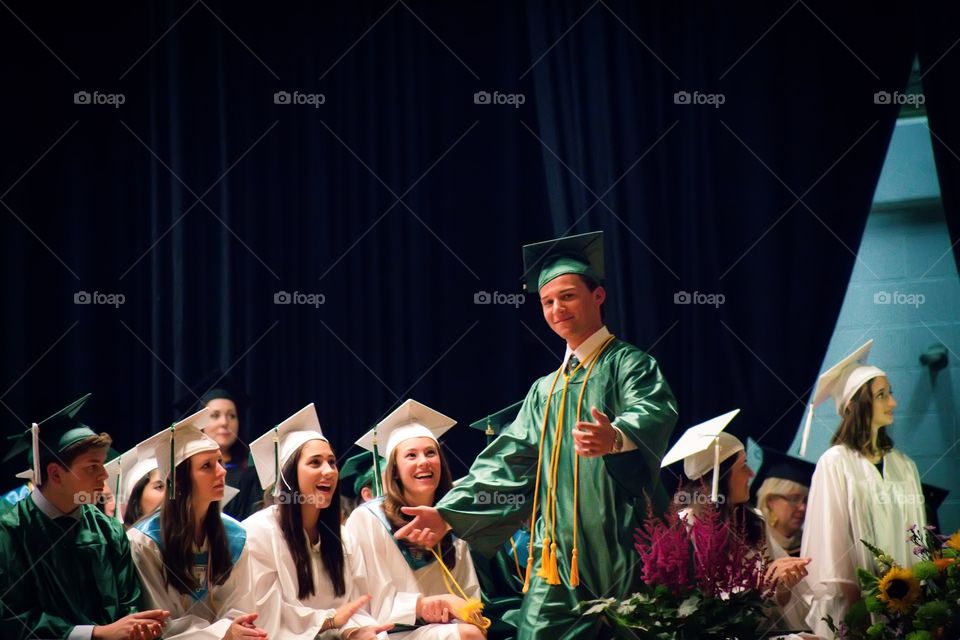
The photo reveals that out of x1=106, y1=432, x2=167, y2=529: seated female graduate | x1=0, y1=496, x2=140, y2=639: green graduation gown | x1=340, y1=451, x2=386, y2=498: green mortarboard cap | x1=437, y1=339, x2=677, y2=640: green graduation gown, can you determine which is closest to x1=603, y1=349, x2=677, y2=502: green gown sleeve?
x1=437, y1=339, x2=677, y2=640: green graduation gown

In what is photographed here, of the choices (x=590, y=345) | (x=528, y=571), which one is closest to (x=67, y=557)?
(x=528, y=571)

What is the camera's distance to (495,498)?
257 inches

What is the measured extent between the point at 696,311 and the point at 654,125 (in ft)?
3.59

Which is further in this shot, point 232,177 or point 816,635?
point 232,177

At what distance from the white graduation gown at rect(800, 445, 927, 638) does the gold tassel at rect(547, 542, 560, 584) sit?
1.32 m

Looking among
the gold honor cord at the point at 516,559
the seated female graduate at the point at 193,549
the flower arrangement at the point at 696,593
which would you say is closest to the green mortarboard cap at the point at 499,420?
the gold honor cord at the point at 516,559

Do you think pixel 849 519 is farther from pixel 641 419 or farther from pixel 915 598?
pixel 641 419

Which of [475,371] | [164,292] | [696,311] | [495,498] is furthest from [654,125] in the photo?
[164,292]

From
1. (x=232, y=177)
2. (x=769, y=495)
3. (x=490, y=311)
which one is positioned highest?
(x=232, y=177)

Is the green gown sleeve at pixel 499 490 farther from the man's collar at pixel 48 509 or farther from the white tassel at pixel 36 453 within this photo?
the white tassel at pixel 36 453

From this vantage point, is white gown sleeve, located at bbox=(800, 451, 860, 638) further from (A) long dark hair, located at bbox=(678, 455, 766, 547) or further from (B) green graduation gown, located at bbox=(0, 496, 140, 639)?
(B) green graduation gown, located at bbox=(0, 496, 140, 639)

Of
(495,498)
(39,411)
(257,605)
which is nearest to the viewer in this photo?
(257,605)

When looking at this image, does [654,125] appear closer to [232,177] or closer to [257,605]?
[232,177]

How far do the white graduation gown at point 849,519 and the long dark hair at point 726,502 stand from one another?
26 centimetres
